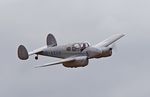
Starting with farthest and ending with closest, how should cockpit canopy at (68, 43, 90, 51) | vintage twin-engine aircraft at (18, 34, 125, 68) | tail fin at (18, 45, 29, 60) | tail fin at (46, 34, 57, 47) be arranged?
tail fin at (46, 34, 57, 47), tail fin at (18, 45, 29, 60), cockpit canopy at (68, 43, 90, 51), vintage twin-engine aircraft at (18, 34, 125, 68)

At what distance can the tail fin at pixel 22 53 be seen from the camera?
353 feet

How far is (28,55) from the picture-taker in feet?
355

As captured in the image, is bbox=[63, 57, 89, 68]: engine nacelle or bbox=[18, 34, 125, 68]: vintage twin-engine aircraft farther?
bbox=[18, 34, 125, 68]: vintage twin-engine aircraft

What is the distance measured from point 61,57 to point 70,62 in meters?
5.59

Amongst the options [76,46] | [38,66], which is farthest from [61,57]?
[38,66]

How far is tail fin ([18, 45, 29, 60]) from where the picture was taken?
353ft

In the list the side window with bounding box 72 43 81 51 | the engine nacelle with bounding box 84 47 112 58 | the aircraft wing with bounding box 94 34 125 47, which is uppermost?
the aircraft wing with bounding box 94 34 125 47

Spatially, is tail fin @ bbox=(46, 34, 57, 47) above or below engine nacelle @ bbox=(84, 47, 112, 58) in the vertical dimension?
above

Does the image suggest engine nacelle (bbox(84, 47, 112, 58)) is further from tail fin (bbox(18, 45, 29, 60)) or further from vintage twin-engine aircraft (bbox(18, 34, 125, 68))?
tail fin (bbox(18, 45, 29, 60))

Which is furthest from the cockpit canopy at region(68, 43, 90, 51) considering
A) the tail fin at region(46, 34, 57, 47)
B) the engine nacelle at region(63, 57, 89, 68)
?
the tail fin at region(46, 34, 57, 47)

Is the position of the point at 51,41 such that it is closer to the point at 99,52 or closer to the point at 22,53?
the point at 22,53

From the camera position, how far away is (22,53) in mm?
107812

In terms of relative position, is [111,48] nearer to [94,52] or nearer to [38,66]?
[94,52]

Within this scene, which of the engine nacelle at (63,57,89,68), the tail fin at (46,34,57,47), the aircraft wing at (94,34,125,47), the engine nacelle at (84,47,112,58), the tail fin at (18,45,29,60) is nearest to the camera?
the engine nacelle at (63,57,89,68)
